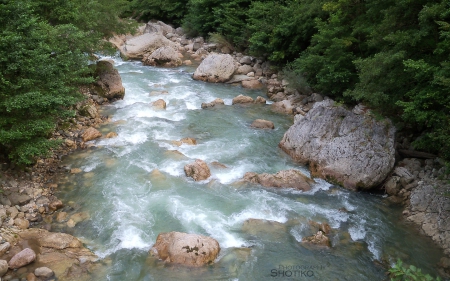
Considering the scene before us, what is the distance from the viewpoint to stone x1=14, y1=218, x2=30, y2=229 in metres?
9.53

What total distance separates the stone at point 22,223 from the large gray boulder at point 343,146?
9.13 m

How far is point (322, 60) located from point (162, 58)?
39.9 ft

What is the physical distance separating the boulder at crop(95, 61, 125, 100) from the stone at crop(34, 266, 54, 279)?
36.8 feet

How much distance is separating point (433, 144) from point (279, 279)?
671cm

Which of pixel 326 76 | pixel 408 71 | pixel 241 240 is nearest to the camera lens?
pixel 241 240

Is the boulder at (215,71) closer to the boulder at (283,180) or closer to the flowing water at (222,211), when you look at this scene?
the flowing water at (222,211)

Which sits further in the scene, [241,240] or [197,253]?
[241,240]

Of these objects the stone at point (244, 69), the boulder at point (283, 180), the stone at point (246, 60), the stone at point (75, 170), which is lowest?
the stone at point (75, 170)

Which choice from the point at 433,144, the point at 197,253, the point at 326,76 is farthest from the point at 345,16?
the point at 197,253

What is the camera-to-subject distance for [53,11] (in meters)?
14.7

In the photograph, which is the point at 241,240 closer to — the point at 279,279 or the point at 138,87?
the point at 279,279

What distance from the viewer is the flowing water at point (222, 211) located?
912cm

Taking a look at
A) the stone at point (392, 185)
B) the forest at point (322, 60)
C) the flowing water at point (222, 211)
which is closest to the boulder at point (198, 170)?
the flowing water at point (222, 211)

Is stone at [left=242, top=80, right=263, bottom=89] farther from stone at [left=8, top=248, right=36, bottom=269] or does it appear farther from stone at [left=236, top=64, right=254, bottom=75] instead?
stone at [left=8, top=248, right=36, bottom=269]
